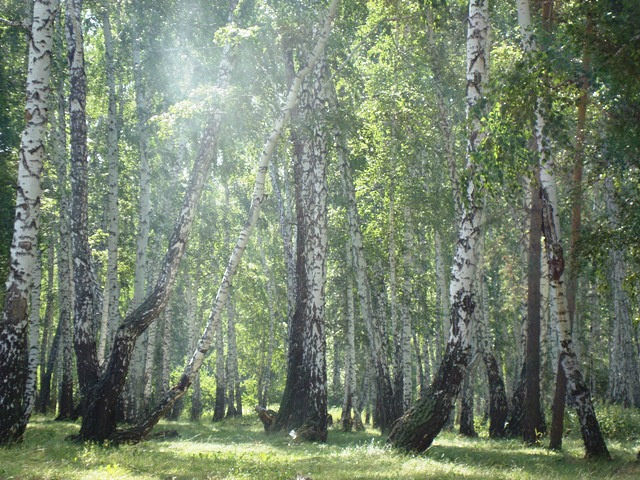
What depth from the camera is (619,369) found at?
30734 mm

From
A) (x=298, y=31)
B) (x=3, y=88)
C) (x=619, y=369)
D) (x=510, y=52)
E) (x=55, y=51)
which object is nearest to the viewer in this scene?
(x=510, y=52)

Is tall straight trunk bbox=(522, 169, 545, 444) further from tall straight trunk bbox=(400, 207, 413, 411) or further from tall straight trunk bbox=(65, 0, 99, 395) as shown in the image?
tall straight trunk bbox=(65, 0, 99, 395)

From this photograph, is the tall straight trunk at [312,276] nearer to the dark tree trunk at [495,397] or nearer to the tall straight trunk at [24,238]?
the dark tree trunk at [495,397]

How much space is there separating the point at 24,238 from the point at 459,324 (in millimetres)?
7576

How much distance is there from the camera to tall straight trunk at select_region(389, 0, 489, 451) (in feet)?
37.9

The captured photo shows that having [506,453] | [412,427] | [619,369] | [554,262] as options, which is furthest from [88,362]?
[619,369]

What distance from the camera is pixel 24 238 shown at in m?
11.4

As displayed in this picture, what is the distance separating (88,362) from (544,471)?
11.0 metres

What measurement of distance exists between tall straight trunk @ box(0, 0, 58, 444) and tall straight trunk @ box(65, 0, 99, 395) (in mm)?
3379

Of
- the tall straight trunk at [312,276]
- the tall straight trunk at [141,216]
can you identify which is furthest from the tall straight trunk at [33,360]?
the tall straight trunk at [312,276]

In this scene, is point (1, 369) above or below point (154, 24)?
below

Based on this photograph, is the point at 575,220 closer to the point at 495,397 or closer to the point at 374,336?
the point at 495,397

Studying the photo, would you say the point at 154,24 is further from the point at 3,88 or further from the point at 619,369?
the point at 619,369

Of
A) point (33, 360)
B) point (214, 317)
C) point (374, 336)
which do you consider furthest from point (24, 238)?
point (374, 336)
